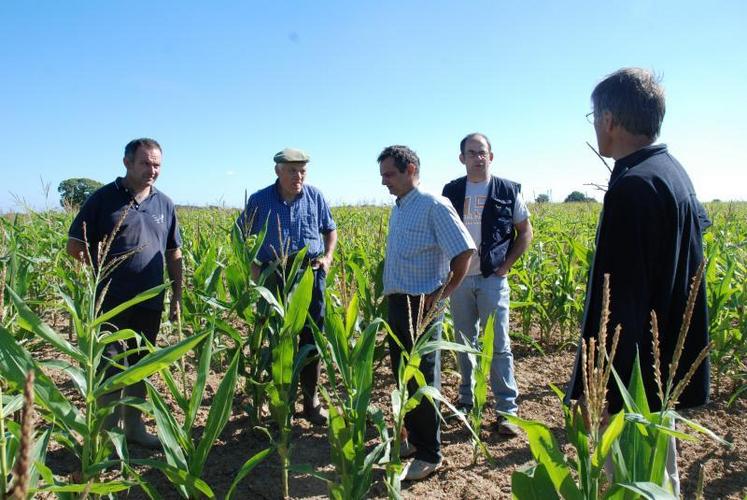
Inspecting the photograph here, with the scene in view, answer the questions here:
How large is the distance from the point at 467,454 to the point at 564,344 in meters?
2.05

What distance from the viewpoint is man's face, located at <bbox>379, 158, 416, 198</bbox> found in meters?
2.76

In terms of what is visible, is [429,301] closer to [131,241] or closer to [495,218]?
[495,218]

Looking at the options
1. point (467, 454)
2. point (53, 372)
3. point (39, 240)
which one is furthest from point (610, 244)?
point (39, 240)

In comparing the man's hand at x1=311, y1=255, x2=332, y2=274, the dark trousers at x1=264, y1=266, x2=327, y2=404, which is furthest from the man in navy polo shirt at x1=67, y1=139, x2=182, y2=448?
the man's hand at x1=311, y1=255, x2=332, y2=274

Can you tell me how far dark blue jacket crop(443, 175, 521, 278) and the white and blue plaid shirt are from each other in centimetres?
53

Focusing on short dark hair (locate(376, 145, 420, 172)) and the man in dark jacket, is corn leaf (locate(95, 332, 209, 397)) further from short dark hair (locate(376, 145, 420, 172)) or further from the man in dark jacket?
short dark hair (locate(376, 145, 420, 172))

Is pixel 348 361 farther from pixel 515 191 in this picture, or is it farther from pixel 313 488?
pixel 515 191

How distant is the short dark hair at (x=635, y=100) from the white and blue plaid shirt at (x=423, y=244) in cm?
106

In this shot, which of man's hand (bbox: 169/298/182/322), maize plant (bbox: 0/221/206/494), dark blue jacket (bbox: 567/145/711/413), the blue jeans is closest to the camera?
maize plant (bbox: 0/221/206/494)

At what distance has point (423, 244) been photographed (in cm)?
271

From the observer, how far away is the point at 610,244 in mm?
1648

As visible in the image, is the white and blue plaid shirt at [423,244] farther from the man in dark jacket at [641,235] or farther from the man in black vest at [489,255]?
the man in dark jacket at [641,235]

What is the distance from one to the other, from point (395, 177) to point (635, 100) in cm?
134

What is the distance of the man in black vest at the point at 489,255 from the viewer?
323 cm
